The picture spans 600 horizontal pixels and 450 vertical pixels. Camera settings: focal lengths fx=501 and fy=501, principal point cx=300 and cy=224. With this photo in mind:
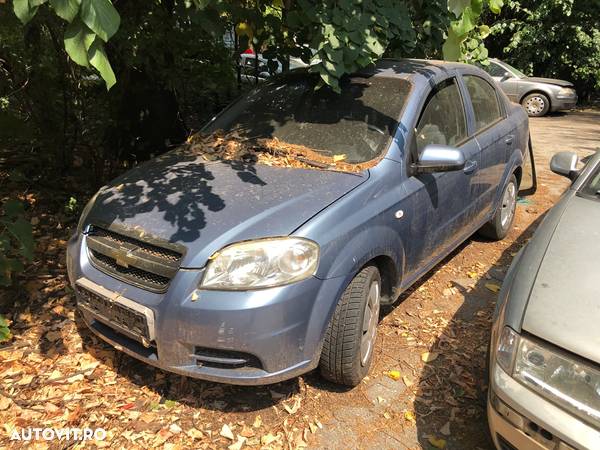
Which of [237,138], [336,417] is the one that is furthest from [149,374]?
[237,138]

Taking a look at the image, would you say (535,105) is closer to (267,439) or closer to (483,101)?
(483,101)

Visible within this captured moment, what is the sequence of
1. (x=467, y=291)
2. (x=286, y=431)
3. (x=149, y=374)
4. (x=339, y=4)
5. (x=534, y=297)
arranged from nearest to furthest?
(x=534, y=297), (x=286, y=431), (x=149, y=374), (x=339, y=4), (x=467, y=291)

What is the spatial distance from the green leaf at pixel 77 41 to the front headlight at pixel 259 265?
3.27ft

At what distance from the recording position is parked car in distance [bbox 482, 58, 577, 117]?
1241 centimetres

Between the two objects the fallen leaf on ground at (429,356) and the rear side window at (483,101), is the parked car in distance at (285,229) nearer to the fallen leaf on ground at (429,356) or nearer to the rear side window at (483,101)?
the rear side window at (483,101)

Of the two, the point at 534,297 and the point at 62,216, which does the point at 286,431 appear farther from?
the point at 62,216

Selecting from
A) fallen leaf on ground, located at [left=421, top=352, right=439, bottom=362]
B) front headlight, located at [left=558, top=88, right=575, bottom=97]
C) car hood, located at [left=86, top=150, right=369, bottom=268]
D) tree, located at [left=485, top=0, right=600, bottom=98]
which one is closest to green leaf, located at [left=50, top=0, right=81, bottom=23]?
car hood, located at [left=86, top=150, right=369, bottom=268]

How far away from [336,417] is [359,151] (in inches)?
58.8

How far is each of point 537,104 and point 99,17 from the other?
13140 mm

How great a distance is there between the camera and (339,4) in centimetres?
313

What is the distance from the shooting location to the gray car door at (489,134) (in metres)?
3.86

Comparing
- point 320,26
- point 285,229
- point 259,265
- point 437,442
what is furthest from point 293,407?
point 320,26

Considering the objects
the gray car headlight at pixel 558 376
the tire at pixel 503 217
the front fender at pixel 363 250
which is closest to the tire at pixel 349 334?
the front fender at pixel 363 250

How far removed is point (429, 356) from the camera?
307cm
